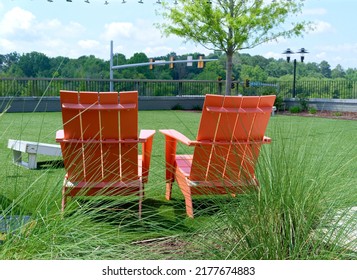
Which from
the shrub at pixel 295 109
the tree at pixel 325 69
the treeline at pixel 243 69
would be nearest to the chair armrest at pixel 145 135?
the treeline at pixel 243 69

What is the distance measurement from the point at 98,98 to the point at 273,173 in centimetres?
200

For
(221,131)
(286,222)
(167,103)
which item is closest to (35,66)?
(167,103)

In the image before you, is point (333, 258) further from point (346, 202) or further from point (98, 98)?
point (98, 98)

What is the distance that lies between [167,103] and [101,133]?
68.3 feet

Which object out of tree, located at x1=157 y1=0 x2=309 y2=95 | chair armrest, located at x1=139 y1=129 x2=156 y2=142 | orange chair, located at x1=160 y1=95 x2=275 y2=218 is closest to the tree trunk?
tree, located at x1=157 y1=0 x2=309 y2=95

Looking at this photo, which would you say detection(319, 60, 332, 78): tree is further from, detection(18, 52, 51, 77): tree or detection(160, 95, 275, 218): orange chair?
detection(160, 95, 275, 218): orange chair

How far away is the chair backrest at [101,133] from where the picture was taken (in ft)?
13.9

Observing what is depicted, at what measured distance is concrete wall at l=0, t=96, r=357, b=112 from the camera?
841 inches

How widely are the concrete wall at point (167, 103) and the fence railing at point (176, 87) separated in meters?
0.49

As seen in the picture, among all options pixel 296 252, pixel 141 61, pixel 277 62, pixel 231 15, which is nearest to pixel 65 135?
pixel 296 252

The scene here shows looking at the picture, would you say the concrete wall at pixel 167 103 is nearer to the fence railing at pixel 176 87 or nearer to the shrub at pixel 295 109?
the fence railing at pixel 176 87

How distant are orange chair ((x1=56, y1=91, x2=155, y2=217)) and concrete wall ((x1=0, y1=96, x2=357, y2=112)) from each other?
1645cm

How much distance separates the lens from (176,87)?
2603 centimetres

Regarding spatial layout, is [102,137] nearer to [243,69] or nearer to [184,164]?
[184,164]
